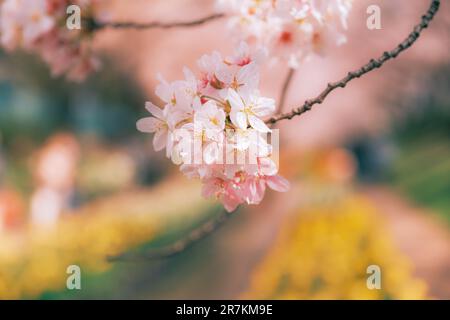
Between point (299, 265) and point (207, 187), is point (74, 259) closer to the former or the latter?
point (299, 265)

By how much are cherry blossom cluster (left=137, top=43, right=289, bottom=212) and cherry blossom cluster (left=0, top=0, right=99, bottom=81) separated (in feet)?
1.61

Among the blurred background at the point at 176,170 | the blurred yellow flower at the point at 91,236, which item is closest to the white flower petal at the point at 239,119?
the blurred yellow flower at the point at 91,236

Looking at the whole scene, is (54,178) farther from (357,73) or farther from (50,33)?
(357,73)

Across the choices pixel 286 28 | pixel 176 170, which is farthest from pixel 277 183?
pixel 176 170

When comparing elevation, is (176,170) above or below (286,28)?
above

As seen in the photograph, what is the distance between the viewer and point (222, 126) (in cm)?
70

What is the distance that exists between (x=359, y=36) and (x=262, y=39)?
2566 mm

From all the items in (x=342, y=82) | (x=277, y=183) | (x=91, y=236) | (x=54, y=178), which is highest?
(x=54, y=178)

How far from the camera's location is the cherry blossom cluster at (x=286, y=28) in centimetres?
95

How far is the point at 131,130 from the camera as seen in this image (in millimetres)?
3816

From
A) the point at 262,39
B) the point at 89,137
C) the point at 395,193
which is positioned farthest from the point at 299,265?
the point at 89,137

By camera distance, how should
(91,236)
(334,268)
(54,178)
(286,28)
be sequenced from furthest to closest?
(54,178) < (91,236) < (334,268) < (286,28)

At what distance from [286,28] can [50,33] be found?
1.64 feet

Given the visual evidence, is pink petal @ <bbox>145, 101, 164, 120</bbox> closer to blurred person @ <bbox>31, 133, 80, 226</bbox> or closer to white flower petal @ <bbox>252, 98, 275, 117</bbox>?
white flower petal @ <bbox>252, 98, 275, 117</bbox>
